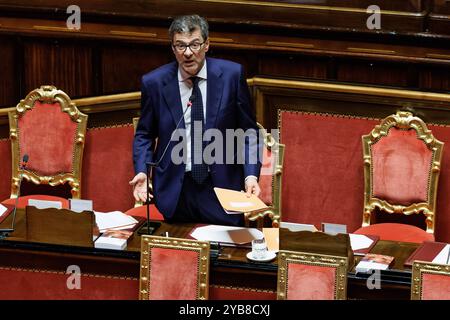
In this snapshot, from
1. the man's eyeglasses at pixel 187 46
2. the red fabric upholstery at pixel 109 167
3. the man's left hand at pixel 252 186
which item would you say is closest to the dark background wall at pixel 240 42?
the red fabric upholstery at pixel 109 167

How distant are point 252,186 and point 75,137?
1284 millimetres

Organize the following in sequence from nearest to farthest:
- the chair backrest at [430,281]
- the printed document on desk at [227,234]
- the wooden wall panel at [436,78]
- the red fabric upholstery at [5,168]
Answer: the chair backrest at [430,281] → the printed document on desk at [227,234] → the red fabric upholstery at [5,168] → the wooden wall panel at [436,78]

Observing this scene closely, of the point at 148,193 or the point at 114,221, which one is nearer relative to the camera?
the point at 148,193

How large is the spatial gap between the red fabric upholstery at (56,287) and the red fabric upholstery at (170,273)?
85mm

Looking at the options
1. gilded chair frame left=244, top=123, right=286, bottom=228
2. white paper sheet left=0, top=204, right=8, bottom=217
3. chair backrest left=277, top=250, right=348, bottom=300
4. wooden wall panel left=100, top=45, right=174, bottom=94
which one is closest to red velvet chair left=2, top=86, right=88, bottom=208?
white paper sheet left=0, top=204, right=8, bottom=217

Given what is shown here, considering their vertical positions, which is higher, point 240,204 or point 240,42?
point 240,42

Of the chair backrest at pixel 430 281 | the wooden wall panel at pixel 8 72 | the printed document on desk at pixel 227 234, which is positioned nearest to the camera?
the chair backrest at pixel 430 281

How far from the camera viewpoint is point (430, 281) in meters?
3.40

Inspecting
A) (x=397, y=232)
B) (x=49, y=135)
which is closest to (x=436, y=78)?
(x=397, y=232)

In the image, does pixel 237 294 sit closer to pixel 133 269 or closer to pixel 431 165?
pixel 133 269

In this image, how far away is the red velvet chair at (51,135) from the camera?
4969 millimetres

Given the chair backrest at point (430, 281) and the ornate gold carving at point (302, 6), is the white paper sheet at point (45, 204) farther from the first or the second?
the ornate gold carving at point (302, 6)

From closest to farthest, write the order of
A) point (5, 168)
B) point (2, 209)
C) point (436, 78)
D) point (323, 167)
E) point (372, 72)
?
1. point (2, 209)
2. point (323, 167)
3. point (5, 168)
4. point (436, 78)
5. point (372, 72)
